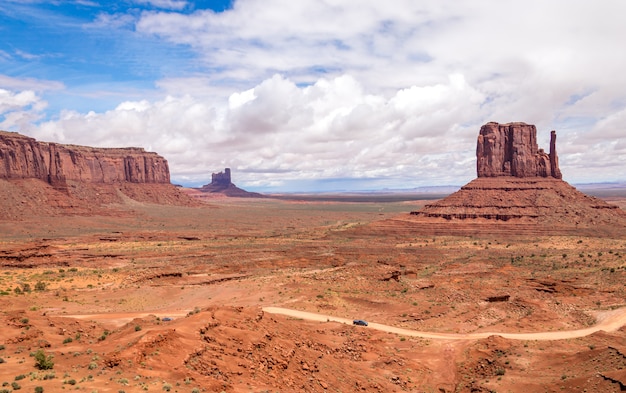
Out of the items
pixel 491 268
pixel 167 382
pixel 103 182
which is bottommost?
pixel 491 268

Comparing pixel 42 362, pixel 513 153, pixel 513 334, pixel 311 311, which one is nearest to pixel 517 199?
pixel 513 153

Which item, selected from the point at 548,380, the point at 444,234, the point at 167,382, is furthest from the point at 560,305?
the point at 444,234

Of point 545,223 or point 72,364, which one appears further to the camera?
point 545,223

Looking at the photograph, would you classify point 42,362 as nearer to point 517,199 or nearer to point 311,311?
point 311,311

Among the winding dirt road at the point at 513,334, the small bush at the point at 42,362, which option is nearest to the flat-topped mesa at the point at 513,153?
the winding dirt road at the point at 513,334

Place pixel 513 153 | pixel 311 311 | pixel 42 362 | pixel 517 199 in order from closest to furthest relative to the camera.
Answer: pixel 42 362, pixel 311 311, pixel 517 199, pixel 513 153

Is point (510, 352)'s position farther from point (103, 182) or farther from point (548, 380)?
point (103, 182)

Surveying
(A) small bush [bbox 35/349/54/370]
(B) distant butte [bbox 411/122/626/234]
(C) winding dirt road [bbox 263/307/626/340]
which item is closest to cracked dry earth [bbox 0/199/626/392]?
(A) small bush [bbox 35/349/54/370]
